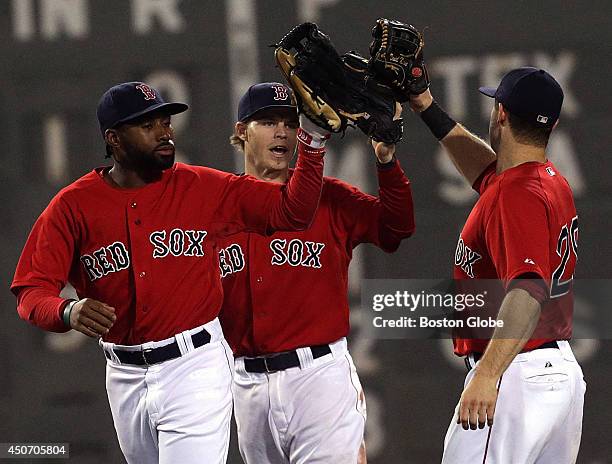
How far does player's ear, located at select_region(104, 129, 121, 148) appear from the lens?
11.9ft

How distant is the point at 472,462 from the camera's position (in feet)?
10.5

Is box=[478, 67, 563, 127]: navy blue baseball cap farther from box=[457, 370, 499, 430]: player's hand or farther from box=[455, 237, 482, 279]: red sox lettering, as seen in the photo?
box=[457, 370, 499, 430]: player's hand

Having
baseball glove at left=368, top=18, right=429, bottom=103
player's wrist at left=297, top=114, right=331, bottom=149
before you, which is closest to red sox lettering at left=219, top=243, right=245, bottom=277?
player's wrist at left=297, top=114, right=331, bottom=149

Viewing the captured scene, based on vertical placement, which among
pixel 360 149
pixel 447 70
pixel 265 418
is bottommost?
pixel 265 418

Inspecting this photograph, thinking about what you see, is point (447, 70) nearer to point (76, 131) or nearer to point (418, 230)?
point (418, 230)

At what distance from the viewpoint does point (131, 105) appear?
11.7ft

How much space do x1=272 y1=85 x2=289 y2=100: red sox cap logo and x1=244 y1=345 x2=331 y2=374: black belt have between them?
923 mm

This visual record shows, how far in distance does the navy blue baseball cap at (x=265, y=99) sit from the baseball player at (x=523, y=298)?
2.82ft

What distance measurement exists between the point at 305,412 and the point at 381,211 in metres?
0.73

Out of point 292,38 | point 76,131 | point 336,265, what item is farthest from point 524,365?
point 76,131

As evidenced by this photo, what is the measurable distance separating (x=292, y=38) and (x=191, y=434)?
4.14 feet

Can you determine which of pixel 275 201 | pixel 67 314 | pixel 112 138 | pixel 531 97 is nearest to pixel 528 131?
pixel 531 97

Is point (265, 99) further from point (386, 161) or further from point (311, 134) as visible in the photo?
point (311, 134)

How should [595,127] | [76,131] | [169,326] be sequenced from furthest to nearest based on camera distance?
[76,131] → [595,127] → [169,326]
